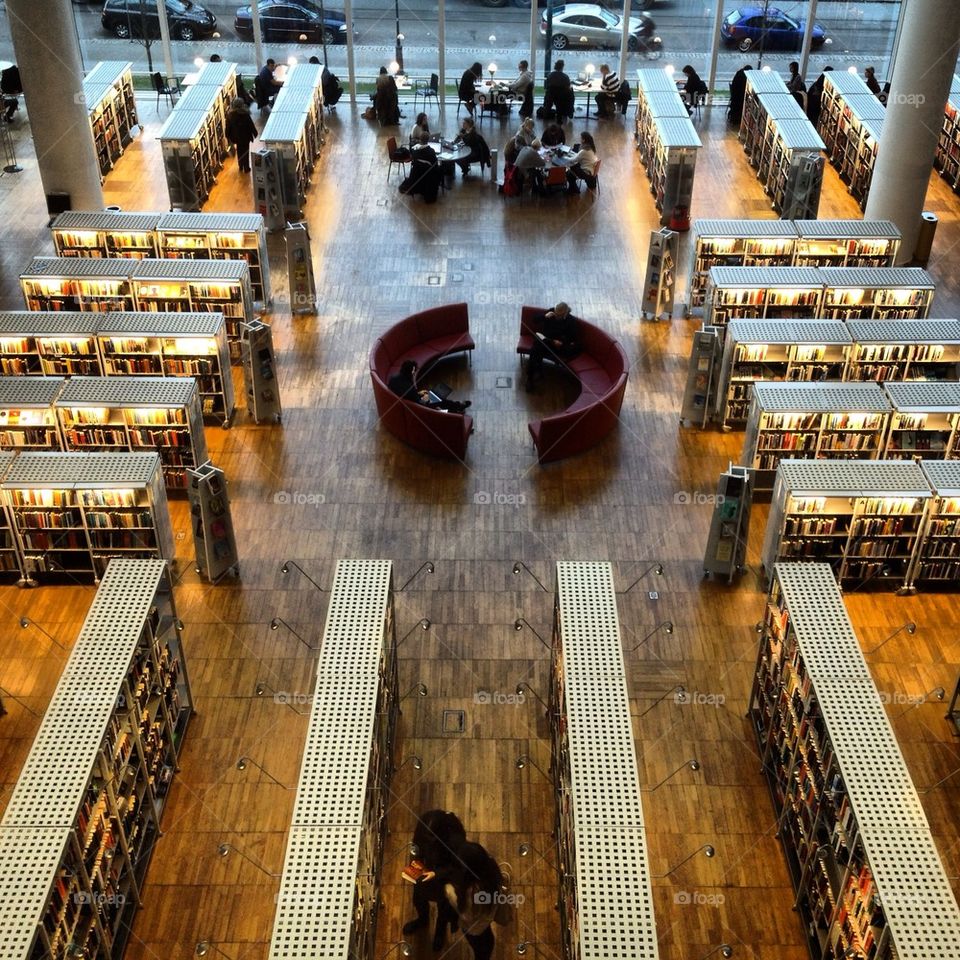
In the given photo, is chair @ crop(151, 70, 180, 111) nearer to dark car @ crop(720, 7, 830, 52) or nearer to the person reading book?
dark car @ crop(720, 7, 830, 52)

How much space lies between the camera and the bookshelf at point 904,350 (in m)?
17.4

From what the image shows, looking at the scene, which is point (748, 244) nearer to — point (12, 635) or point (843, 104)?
point (843, 104)

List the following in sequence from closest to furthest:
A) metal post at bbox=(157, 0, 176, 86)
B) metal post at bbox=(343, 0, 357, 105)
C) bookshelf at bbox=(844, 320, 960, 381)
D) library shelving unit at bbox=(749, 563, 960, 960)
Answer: library shelving unit at bbox=(749, 563, 960, 960) < bookshelf at bbox=(844, 320, 960, 381) < metal post at bbox=(343, 0, 357, 105) < metal post at bbox=(157, 0, 176, 86)

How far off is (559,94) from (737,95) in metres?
4.33

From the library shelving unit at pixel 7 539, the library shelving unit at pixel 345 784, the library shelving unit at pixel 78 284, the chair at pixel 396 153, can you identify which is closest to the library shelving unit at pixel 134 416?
the library shelving unit at pixel 7 539

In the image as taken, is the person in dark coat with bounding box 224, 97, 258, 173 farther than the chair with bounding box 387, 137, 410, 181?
Yes

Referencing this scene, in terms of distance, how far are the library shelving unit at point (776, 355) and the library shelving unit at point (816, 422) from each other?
1147mm

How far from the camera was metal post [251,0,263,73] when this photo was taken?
28.6m

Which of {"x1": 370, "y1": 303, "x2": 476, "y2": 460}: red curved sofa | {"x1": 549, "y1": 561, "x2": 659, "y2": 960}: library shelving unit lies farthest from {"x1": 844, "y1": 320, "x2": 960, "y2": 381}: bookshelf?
{"x1": 549, "y1": 561, "x2": 659, "y2": 960}: library shelving unit

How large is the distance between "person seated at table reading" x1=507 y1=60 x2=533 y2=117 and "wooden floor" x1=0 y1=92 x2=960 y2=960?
7.09 metres

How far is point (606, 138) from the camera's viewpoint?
28141 millimetres

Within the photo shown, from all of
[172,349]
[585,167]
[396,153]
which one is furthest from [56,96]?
[585,167]

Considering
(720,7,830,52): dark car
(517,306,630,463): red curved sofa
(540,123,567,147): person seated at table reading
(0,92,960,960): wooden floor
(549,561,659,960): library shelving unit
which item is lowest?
(0,92,960,960): wooden floor

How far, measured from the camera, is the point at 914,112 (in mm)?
20516
